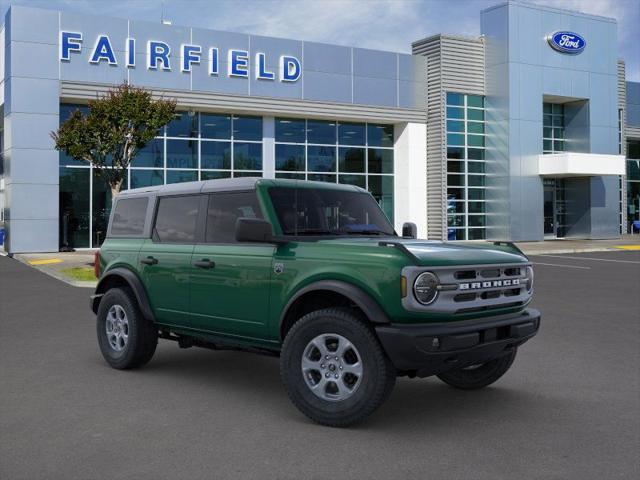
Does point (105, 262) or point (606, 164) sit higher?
point (606, 164)

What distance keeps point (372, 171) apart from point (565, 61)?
438 inches

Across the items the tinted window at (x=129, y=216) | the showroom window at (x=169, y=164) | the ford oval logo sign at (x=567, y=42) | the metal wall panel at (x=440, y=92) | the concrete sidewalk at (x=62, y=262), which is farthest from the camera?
the ford oval logo sign at (x=567, y=42)

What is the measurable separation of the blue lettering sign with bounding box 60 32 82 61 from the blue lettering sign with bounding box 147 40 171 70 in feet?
8.26

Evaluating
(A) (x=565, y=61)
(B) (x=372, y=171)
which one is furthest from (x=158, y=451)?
(A) (x=565, y=61)

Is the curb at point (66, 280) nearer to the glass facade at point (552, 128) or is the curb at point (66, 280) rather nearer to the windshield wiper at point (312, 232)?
the windshield wiper at point (312, 232)

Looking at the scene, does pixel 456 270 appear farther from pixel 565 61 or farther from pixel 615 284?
pixel 565 61

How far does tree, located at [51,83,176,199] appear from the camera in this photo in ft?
59.8

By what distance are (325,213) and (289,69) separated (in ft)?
79.1

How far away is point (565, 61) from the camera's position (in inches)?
1346

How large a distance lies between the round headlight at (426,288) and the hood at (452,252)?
91 mm

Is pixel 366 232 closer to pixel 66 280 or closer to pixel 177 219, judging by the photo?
pixel 177 219

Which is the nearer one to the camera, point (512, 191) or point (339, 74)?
point (339, 74)

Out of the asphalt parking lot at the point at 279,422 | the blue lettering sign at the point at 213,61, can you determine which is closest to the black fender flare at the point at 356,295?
the asphalt parking lot at the point at 279,422

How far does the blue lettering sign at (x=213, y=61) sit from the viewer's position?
27.6m
